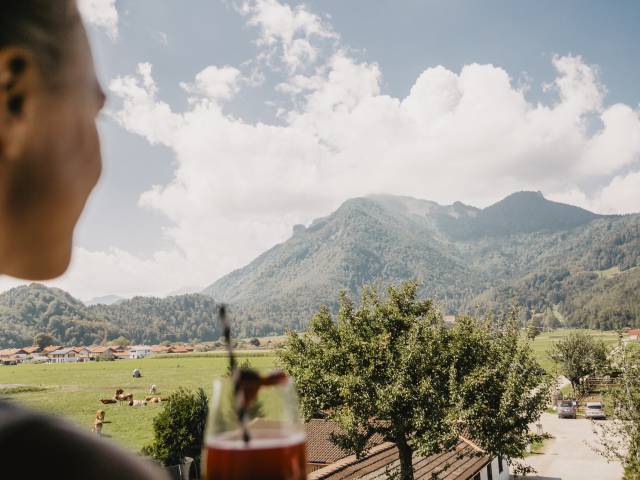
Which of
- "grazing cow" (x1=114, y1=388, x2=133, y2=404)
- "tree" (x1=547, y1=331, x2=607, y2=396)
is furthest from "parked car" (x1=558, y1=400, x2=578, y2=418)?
"grazing cow" (x1=114, y1=388, x2=133, y2=404)

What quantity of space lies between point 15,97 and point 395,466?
26.1 meters

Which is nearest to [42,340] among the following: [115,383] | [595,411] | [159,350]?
[159,350]

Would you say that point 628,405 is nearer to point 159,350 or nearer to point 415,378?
point 415,378

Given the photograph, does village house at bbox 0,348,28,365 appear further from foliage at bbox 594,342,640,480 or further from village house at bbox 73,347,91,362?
foliage at bbox 594,342,640,480

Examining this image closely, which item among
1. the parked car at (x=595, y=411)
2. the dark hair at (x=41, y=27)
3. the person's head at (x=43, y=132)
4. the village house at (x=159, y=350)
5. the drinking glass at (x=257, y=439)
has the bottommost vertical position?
the parked car at (x=595, y=411)

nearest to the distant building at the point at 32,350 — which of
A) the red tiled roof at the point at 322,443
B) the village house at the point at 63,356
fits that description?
the village house at the point at 63,356

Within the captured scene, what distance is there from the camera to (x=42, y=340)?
157 metres

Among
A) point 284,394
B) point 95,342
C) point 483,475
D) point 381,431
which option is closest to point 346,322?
point 381,431

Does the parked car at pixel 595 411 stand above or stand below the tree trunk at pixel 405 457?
below

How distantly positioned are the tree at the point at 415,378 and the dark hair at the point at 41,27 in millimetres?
21880

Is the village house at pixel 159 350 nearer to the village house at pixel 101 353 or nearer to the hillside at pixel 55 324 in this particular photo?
the village house at pixel 101 353

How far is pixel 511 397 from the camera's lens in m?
21.7

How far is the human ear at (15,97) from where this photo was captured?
67 cm

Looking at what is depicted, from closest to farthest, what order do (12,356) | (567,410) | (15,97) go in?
(15,97) < (567,410) < (12,356)
